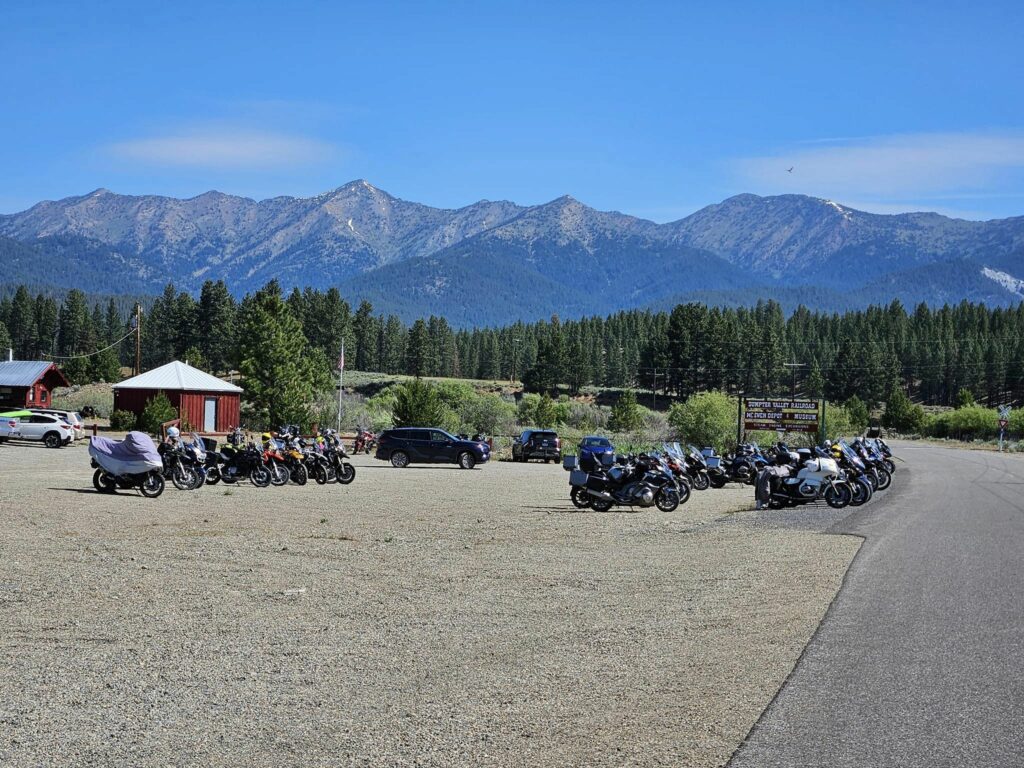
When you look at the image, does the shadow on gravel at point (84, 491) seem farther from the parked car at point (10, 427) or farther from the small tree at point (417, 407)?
the small tree at point (417, 407)

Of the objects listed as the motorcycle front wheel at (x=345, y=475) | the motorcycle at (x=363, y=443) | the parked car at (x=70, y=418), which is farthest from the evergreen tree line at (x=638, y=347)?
the motorcycle front wheel at (x=345, y=475)

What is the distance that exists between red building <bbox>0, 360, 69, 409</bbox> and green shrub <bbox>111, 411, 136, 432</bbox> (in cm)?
519

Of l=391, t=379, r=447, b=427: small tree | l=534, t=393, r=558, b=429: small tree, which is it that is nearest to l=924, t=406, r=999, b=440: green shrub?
l=534, t=393, r=558, b=429: small tree

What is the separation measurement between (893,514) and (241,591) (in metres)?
15.0

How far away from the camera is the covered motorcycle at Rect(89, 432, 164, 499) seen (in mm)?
24219

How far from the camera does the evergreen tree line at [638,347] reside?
455 feet

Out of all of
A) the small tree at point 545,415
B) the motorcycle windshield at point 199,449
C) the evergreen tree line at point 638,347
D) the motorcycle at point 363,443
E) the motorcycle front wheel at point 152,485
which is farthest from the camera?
the evergreen tree line at point 638,347

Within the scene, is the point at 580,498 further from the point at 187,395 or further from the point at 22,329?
the point at 22,329

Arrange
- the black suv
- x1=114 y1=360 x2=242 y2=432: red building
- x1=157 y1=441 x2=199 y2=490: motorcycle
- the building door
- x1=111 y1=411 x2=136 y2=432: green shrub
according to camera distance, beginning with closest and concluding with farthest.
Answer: x1=157 y1=441 x2=199 y2=490: motorcycle, the black suv, x1=111 y1=411 x2=136 y2=432: green shrub, x1=114 y1=360 x2=242 y2=432: red building, the building door

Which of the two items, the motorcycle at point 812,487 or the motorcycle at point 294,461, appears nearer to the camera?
the motorcycle at point 812,487

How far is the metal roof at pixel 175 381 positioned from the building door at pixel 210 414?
2.33 feet

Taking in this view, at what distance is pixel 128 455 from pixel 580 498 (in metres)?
10.3

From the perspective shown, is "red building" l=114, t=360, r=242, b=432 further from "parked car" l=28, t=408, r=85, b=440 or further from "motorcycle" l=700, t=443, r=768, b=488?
"motorcycle" l=700, t=443, r=768, b=488

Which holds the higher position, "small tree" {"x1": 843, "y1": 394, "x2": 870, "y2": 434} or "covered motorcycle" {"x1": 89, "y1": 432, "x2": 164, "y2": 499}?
"small tree" {"x1": 843, "y1": 394, "x2": 870, "y2": 434}
